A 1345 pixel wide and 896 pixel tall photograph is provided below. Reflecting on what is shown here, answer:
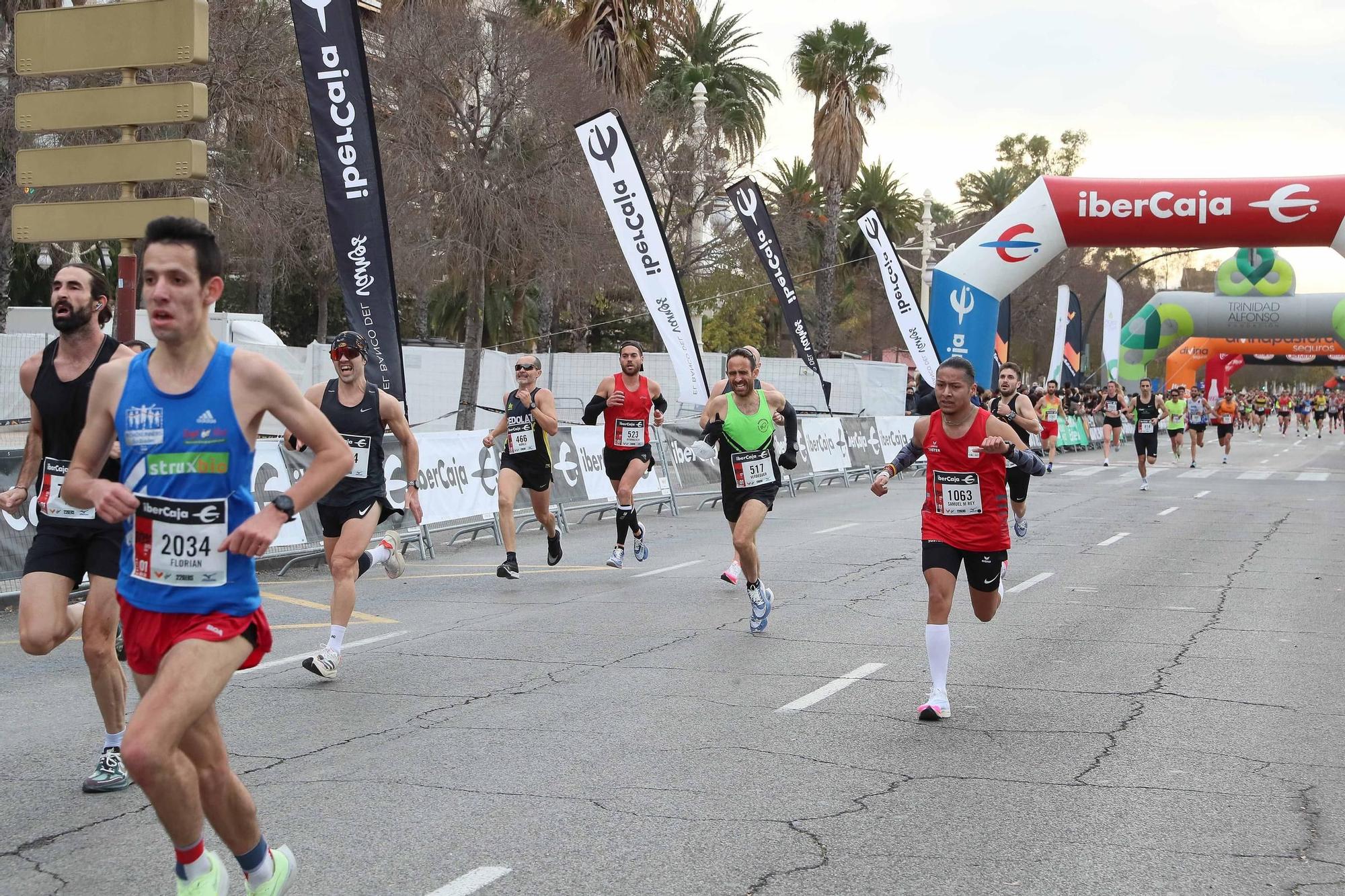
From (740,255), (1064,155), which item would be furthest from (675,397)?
(1064,155)

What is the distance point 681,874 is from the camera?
4520 mm

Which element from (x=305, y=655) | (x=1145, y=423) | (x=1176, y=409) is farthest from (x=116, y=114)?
(x=1176, y=409)

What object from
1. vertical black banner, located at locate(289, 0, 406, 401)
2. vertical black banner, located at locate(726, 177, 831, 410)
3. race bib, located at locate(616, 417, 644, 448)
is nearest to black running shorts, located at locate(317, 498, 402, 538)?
vertical black banner, located at locate(289, 0, 406, 401)

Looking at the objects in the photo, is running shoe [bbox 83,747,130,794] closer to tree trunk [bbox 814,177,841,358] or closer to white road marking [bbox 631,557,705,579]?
white road marking [bbox 631,557,705,579]

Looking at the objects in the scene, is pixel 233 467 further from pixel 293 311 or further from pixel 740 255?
pixel 293 311

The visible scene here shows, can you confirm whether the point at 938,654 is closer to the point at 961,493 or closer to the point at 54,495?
the point at 961,493

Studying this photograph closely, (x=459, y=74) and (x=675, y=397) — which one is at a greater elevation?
(x=459, y=74)

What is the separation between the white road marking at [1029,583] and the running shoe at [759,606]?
3.04 metres

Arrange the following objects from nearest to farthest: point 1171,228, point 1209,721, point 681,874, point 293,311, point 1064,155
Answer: point 681,874
point 1209,721
point 1171,228
point 293,311
point 1064,155

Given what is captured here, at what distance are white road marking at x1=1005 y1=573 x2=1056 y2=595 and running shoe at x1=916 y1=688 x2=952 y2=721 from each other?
4922mm

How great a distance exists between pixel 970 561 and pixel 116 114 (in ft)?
22.7

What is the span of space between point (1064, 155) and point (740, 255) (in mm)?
51678

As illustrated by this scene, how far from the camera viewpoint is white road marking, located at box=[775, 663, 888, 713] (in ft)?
23.5

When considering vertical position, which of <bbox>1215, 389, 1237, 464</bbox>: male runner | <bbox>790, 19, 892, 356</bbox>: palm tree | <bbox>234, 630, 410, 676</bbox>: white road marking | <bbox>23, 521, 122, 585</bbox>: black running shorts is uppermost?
<bbox>790, 19, 892, 356</bbox>: palm tree
